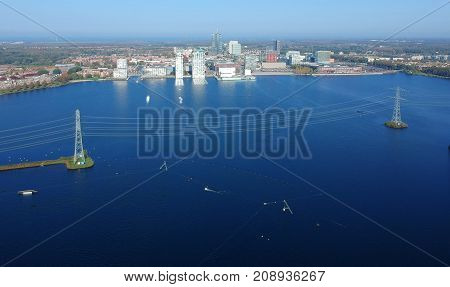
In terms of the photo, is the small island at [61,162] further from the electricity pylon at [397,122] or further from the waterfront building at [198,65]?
the waterfront building at [198,65]

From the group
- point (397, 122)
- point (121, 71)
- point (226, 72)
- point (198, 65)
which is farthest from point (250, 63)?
point (397, 122)

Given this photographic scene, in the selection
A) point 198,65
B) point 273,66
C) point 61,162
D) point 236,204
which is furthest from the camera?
point 273,66

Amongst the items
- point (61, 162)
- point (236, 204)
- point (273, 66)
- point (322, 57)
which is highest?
point (322, 57)

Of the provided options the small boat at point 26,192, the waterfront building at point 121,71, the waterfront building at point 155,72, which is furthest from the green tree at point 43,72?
the small boat at point 26,192

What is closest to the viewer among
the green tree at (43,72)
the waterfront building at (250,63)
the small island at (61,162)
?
the small island at (61,162)

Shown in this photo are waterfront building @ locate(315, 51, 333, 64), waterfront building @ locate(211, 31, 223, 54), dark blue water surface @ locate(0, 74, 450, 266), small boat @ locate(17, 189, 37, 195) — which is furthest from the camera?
waterfront building @ locate(211, 31, 223, 54)

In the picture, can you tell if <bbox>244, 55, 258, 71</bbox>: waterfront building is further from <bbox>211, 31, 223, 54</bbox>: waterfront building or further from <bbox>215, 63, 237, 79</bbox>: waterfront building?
<bbox>211, 31, 223, 54</bbox>: waterfront building

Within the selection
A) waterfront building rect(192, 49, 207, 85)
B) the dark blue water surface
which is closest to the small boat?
the dark blue water surface

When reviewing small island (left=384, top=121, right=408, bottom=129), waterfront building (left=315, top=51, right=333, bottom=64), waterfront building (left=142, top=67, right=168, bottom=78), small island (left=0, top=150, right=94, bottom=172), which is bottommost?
small island (left=0, top=150, right=94, bottom=172)

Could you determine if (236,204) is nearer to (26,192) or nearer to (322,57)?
(26,192)
